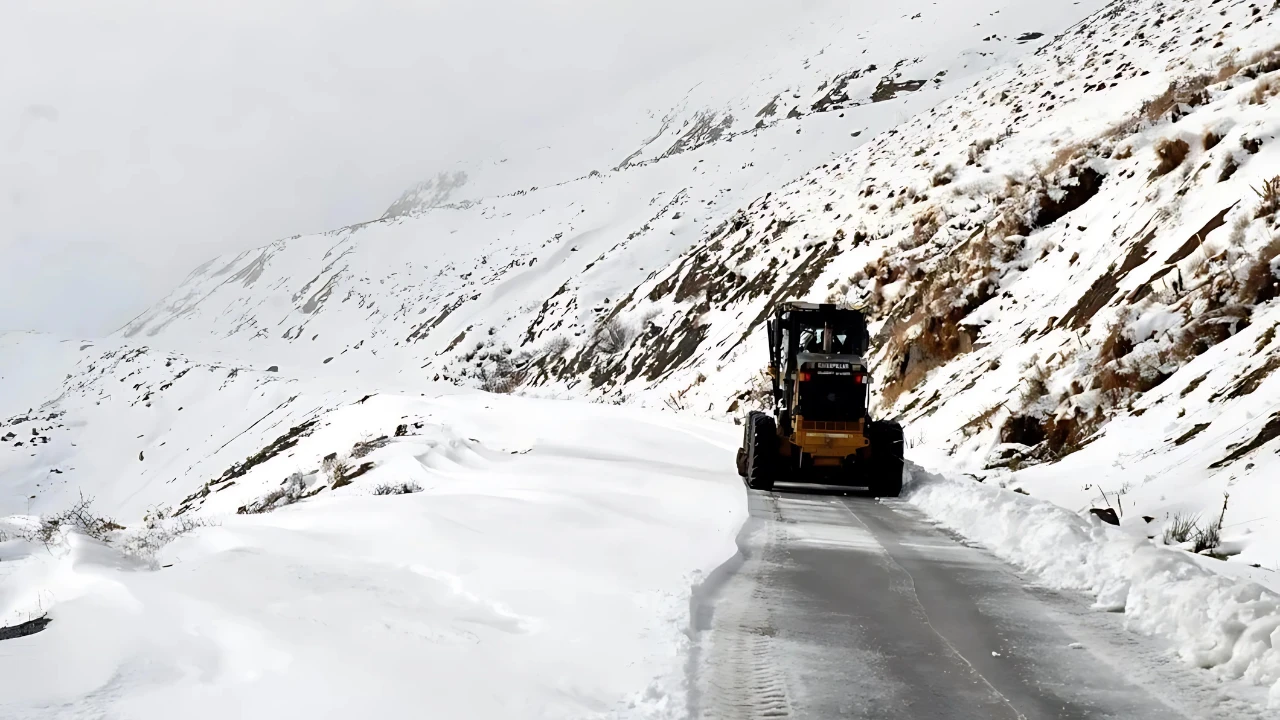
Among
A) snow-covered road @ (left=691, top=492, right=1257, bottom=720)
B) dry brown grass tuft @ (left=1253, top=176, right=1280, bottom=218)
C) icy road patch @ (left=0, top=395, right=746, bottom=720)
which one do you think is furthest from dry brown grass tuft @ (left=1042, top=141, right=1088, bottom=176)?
snow-covered road @ (left=691, top=492, right=1257, bottom=720)

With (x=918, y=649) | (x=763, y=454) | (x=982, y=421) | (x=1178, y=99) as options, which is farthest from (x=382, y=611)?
(x=1178, y=99)

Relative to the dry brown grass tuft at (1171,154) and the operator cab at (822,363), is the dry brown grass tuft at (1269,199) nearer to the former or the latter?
the dry brown grass tuft at (1171,154)

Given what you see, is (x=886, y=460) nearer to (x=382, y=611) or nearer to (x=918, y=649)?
(x=918, y=649)

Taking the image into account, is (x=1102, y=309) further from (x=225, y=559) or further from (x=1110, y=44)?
(x=1110, y=44)

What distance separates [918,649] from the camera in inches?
219

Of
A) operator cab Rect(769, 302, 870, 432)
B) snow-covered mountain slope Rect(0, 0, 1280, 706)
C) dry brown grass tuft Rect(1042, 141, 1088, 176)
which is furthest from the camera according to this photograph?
dry brown grass tuft Rect(1042, 141, 1088, 176)

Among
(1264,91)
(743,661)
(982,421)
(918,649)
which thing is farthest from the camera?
(1264,91)

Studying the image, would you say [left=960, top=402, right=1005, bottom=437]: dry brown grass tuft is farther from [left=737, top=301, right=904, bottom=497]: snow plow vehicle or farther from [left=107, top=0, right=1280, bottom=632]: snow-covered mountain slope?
[left=737, top=301, right=904, bottom=497]: snow plow vehicle

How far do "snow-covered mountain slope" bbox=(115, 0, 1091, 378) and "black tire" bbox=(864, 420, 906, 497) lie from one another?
37.6 m

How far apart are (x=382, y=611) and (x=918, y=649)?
11.3ft

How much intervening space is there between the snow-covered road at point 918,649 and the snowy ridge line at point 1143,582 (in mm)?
217

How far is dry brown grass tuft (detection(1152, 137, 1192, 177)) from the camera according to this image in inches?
723

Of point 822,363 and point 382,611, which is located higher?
point 822,363

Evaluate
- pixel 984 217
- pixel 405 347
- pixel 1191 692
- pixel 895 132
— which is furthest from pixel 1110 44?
pixel 405 347
